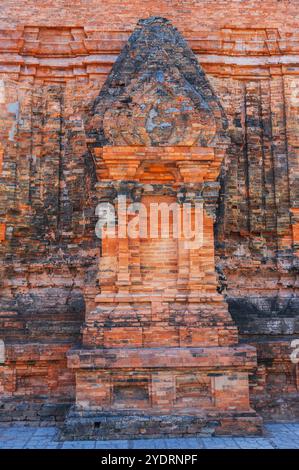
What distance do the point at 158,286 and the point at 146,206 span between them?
160 centimetres

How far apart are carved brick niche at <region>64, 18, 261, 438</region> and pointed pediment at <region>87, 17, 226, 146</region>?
0.07ft

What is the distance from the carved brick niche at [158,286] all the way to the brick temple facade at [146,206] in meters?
0.03

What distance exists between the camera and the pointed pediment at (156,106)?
9.74 m

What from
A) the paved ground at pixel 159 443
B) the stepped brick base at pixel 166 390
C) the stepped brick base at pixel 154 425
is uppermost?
the stepped brick base at pixel 166 390

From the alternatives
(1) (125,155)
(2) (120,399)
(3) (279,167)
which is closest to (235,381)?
(2) (120,399)

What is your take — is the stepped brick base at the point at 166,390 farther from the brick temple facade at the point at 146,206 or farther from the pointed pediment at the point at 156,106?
the pointed pediment at the point at 156,106

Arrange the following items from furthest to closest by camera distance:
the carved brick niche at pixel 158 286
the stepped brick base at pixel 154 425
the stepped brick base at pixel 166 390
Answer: the carved brick niche at pixel 158 286 < the stepped brick base at pixel 166 390 < the stepped brick base at pixel 154 425

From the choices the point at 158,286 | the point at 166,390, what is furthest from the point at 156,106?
the point at 166,390

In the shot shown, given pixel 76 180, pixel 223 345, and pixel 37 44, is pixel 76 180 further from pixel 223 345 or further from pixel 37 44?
pixel 223 345

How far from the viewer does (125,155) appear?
9.64 metres

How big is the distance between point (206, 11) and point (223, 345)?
8.06 metres

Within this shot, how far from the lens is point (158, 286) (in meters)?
9.57


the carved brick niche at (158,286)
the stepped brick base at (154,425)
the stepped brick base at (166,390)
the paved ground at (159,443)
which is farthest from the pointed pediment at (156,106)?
the paved ground at (159,443)

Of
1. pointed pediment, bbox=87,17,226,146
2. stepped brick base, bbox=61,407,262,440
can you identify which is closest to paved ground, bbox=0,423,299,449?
stepped brick base, bbox=61,407,262,440
